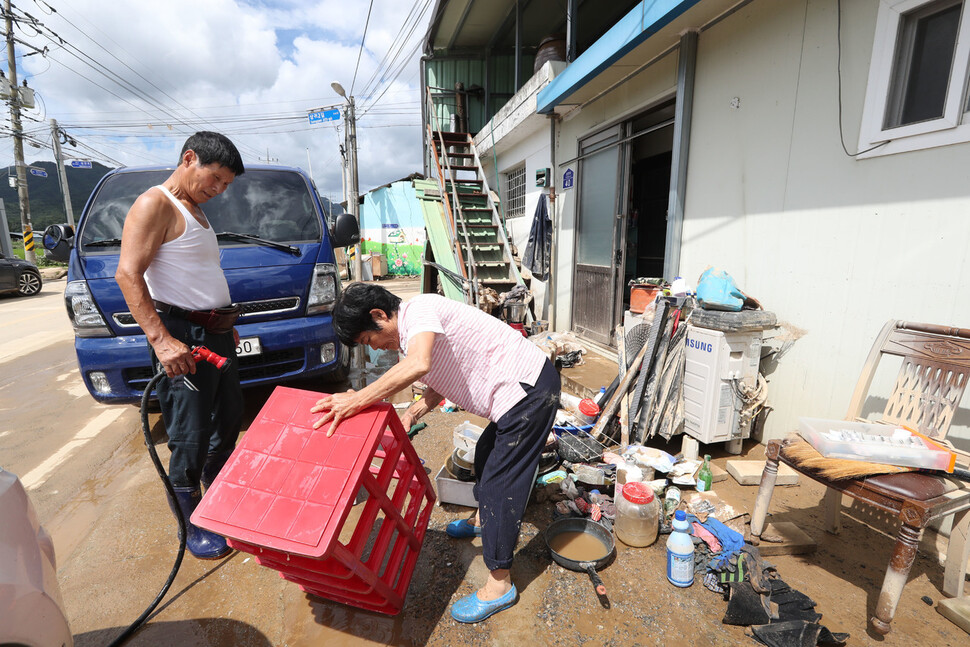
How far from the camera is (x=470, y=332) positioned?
1.82 m

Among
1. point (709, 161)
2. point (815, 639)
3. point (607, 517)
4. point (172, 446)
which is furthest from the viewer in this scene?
point (709, 161)

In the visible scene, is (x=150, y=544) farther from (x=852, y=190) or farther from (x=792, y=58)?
(x=792, y=58)

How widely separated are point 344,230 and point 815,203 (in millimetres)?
3664

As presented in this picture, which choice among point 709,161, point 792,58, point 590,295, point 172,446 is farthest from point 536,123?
point 172,446

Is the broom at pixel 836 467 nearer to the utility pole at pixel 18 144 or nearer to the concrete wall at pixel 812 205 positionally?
the concrete wall at pixel 812 205

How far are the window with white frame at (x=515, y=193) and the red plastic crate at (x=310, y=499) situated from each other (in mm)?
7175

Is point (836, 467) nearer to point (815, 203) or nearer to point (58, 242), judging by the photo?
point (815, 203)

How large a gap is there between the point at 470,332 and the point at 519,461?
0.60 metres

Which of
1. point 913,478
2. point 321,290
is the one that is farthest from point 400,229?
point 913,478

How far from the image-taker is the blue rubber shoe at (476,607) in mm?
1884

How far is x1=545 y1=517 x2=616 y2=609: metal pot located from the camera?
79.1 inches

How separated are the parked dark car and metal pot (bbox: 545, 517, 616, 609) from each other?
1617 centimetres

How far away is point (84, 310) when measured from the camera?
10.1 ft

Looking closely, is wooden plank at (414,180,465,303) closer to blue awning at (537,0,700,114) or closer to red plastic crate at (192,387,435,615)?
blue awning at (537,0,700,114)
